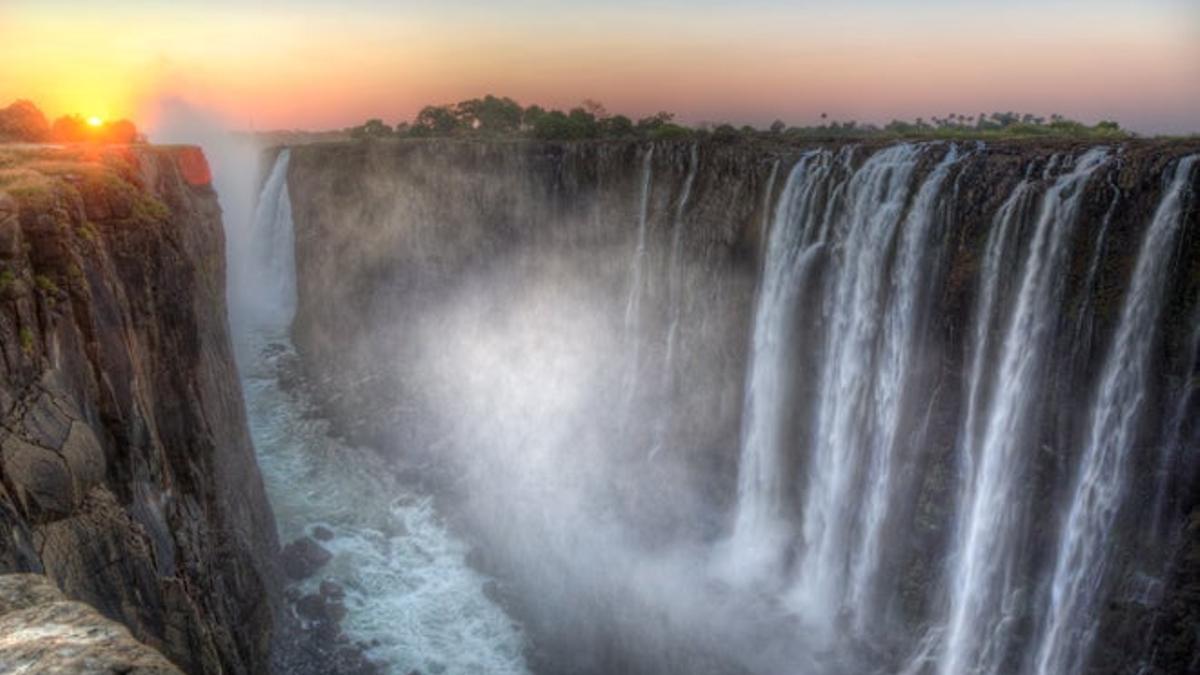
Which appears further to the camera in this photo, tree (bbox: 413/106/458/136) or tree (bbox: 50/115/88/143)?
tree (bbox: 413/106/458/136)

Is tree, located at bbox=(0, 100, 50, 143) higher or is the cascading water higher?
tree, located at bbox=(0, 100, 50, 143)

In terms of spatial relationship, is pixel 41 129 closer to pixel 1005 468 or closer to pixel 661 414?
pixel 661 414

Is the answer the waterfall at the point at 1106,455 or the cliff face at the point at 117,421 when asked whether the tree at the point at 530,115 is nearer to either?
the cliff face at the point at 117,421

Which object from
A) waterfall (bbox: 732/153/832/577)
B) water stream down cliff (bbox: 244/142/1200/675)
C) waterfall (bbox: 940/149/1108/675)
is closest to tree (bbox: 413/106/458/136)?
water stream down cliff (bbox: 244/142/1200/675)

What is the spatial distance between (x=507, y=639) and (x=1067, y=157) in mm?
17303

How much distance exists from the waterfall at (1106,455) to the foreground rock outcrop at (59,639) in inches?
588

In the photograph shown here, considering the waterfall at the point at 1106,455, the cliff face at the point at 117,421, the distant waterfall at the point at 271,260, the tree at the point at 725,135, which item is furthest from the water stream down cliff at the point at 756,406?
the cliff face at the point at 117,421

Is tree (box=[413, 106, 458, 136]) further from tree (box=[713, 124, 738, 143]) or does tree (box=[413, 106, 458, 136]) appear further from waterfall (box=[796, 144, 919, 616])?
waterfall (box=[796, 144, 919, 616])

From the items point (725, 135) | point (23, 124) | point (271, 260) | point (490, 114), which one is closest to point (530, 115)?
point (490, 114)

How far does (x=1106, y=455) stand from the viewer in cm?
1381

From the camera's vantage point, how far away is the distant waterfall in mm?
42000

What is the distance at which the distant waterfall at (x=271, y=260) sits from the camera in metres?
42.0

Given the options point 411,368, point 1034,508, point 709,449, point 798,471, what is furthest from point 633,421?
point 1034,508

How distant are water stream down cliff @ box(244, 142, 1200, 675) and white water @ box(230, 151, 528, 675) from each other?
0.42 ft
